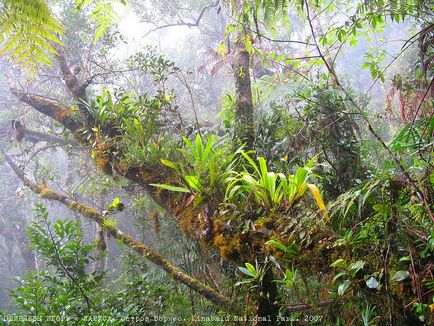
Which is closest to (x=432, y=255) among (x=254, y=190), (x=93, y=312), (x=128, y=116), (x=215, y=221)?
(x=254, y=190)

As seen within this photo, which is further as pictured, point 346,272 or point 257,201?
point 257,201

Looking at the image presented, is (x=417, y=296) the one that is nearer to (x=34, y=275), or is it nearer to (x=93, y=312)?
(x=93, y=312)

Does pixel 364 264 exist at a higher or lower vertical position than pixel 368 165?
lower

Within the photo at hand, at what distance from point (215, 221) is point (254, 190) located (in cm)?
40

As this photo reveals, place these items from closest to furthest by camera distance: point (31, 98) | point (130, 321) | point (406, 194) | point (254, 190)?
point (406, 194) < point (254, 190) < point (130, 321) < point (31, 98)

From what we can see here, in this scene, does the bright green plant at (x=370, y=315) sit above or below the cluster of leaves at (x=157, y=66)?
below

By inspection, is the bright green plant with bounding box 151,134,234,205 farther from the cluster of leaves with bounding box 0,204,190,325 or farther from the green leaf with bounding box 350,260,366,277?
the green leaf with bounding box 350,260,366,277

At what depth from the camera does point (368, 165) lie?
10.8ft

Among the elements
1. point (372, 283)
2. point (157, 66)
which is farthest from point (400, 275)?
point (157, 66)

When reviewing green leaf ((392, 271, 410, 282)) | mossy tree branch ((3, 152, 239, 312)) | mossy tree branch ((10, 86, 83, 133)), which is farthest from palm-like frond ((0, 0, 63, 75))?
mossy tree branch ((10, 86, 83, 133))

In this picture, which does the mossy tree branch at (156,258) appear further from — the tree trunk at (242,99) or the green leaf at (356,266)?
the tree trunk at (242,99)

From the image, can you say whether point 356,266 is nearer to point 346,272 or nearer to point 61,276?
point 346,272

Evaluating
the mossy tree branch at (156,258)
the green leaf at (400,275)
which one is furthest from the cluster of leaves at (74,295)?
the green leaf at (400,275)

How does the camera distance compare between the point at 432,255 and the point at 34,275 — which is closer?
the point at 432,255
